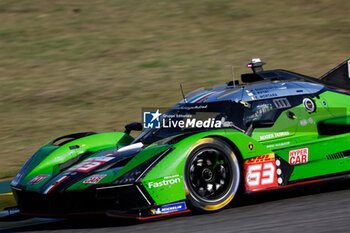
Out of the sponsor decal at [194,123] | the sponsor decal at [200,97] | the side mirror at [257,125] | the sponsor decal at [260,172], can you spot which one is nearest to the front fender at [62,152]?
the sponsor decal at [194,123]

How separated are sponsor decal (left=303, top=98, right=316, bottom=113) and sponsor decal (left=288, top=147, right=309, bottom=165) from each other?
547mm

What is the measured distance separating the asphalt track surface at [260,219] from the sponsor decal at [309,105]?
31.8 inches

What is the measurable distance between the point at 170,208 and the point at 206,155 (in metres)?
0.61

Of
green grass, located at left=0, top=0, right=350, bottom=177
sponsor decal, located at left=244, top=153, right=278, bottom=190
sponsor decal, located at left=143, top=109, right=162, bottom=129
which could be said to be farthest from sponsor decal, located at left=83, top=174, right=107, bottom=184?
green grass, located at left=0, top=0, right=350, bottom=177

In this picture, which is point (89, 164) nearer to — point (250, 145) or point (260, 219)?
point (250, 145)

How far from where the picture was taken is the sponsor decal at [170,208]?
4.79 metres

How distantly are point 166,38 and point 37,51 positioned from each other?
3.31 m

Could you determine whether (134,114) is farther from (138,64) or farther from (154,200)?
(154,200)

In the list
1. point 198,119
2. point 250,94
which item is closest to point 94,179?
point 198,119

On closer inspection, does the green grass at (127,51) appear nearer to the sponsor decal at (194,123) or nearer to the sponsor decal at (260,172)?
the sponsor decal at (194,123)

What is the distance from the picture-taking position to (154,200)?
4.76 metres

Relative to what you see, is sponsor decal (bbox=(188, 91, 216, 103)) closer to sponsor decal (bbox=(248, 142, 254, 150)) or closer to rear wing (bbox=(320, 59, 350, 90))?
sponsor decal (bbox=(248, 142, 254, 150))

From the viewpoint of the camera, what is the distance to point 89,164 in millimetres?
5430

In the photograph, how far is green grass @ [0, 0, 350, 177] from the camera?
36.9 feet
